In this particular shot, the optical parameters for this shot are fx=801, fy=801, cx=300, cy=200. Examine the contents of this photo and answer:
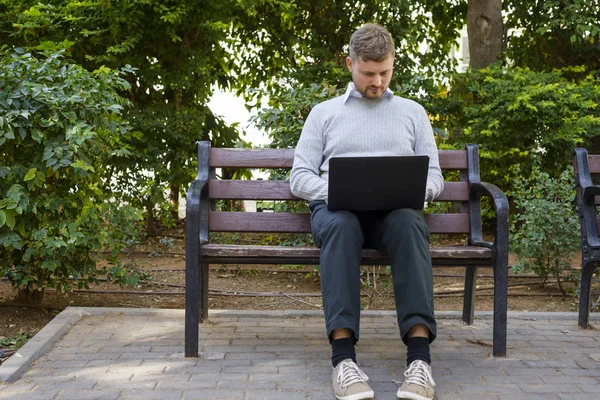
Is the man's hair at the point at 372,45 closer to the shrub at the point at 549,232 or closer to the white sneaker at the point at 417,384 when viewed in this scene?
the white sneaker at the point at 417,384

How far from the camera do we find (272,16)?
889 centimetres

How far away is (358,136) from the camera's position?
4.03 meters

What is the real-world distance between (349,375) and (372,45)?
1.55 metres

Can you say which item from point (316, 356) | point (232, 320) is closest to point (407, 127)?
point (316, 356)

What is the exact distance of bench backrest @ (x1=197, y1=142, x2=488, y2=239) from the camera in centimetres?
436

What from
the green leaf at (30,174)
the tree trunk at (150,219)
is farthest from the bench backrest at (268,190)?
the tree trunk at (150,219)

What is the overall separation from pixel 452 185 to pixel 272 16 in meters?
4.93

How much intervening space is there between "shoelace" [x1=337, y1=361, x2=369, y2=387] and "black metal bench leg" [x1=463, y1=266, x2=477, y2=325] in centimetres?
150

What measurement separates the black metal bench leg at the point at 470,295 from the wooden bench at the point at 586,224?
63cm

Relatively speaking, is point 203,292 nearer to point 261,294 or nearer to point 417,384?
point 261,294

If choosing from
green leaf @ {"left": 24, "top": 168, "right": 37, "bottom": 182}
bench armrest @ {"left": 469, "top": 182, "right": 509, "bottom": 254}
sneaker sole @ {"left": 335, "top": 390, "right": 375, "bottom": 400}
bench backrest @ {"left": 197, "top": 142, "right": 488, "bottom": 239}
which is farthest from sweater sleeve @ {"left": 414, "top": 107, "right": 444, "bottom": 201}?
green leaf @ {"left": 24, "top": 168, "right": 37, "bottom": 182}

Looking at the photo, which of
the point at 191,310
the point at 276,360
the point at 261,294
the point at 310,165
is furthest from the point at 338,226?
the point at 261,294

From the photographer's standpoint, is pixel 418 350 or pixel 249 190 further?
pixel 249 190

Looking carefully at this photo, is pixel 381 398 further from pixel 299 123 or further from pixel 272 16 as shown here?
pixel 272 16
